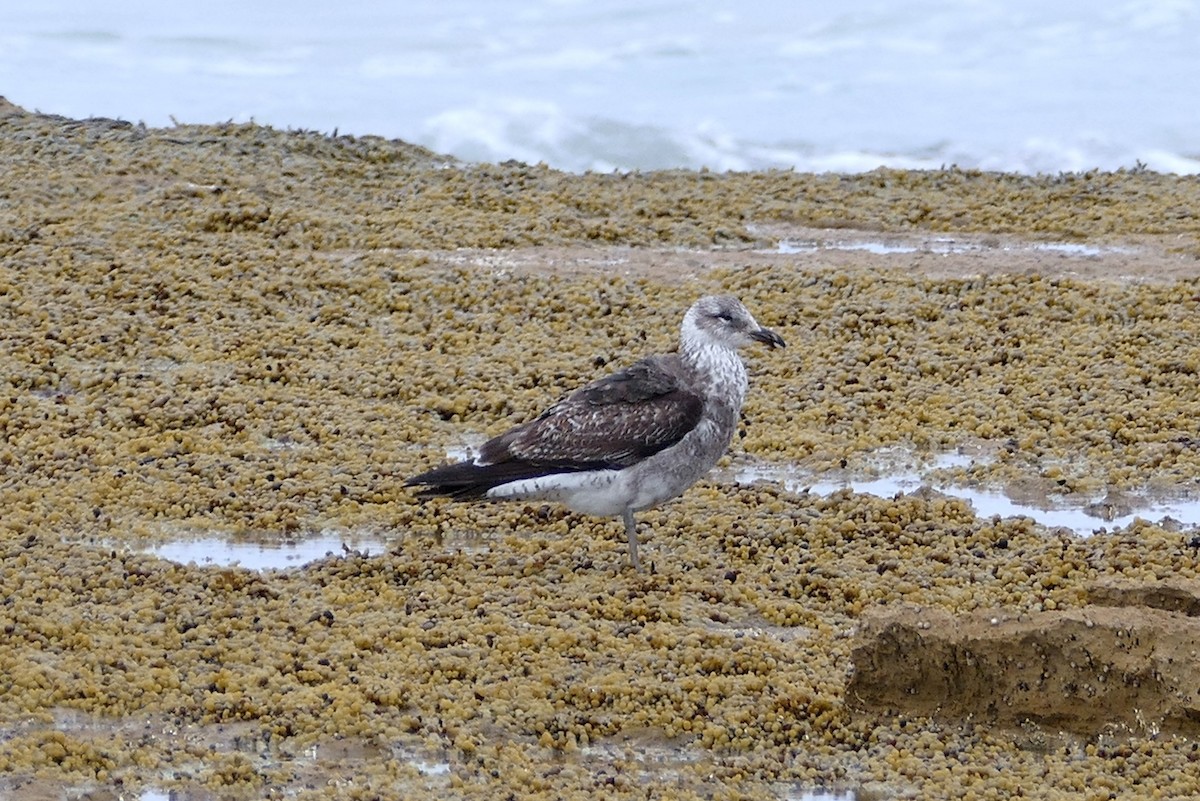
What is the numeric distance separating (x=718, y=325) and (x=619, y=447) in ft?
3.24

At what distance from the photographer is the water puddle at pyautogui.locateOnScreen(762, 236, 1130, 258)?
1313 cm

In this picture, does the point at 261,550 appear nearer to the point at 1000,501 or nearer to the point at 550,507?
the point at 550,507

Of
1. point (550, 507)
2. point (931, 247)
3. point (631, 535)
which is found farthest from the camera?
point (931, 247)

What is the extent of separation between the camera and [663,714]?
22.2 ft

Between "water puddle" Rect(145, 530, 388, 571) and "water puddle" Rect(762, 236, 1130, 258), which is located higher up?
"water puddle" Rect(762, 236, 1130, 258)

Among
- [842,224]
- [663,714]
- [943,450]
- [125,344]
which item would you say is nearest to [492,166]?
[842,224]

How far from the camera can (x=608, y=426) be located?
28.2 feet

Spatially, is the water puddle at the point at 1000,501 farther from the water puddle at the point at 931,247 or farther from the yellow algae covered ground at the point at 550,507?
the water puddle at the point at 931,247

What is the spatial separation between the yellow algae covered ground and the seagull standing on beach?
11.6 inches

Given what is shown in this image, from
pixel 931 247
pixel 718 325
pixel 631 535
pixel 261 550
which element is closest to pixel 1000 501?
pixel 718 325

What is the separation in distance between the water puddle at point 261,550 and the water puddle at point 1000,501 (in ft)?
6.86

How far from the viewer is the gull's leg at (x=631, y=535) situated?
8312 mm

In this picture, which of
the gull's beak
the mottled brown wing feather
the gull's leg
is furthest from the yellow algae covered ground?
the gull's beak

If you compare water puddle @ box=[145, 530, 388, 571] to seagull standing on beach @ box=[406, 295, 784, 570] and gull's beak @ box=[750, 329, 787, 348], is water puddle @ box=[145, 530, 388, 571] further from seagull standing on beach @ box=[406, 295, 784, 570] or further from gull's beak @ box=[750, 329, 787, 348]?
gull's beak @ box=[750, 329, 787, 348]
